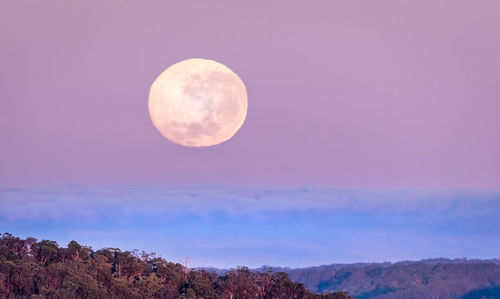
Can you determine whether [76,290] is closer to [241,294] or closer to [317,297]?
[241,294]

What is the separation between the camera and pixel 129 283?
165 metres

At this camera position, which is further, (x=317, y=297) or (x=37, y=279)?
(x=317, y=297)

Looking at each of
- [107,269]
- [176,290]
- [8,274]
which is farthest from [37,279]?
[176,290]

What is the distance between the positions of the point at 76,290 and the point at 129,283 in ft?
67.4

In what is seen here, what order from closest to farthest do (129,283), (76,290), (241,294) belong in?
(76,290)
(129,283)
(241,294)

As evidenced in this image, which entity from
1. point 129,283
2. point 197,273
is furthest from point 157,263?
point 129,283

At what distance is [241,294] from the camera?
177 meters

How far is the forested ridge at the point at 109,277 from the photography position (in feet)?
481

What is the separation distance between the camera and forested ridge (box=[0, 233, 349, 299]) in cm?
14675

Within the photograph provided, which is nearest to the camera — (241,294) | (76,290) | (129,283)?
(76,290)

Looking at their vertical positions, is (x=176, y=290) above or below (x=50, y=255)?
below

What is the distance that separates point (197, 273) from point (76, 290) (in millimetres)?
47817

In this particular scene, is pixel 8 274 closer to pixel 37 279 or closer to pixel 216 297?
pixel 37 279

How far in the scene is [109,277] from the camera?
16438 cm
